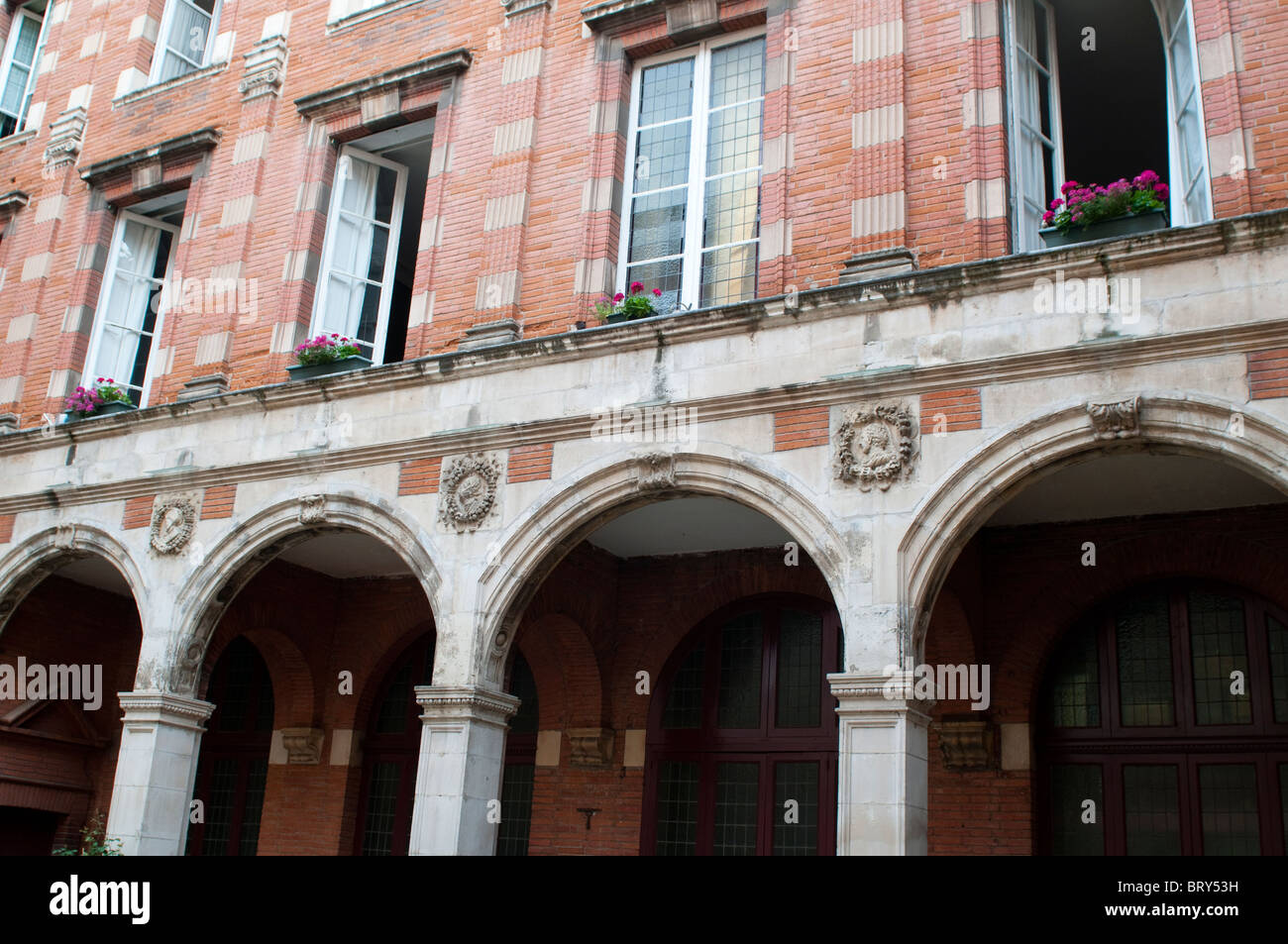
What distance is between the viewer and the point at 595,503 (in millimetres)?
9383

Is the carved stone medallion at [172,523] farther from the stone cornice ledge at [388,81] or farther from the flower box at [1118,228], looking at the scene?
the flower box at [1118,228]

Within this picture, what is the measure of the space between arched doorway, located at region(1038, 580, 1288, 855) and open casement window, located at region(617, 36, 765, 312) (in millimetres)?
4112

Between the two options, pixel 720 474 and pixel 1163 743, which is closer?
pixel 720 474

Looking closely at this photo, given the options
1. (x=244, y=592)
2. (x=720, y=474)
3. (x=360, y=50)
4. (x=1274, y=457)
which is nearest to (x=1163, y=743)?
(x=1274, y=457)

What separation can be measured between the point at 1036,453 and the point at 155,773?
25.4 ft

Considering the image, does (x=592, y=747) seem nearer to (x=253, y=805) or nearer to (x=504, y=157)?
(x=253, y=805)

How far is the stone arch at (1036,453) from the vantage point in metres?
7.32

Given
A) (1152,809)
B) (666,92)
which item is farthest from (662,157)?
(1152,809)

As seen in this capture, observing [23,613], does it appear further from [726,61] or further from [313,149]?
[726,61]

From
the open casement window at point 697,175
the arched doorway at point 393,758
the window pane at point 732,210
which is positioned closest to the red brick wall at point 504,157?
the open casement window at point 697,175

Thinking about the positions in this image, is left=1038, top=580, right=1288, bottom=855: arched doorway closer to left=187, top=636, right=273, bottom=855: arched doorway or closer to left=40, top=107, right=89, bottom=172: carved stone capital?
left=187, top=636, right=273, bottom=855: arched doorway
